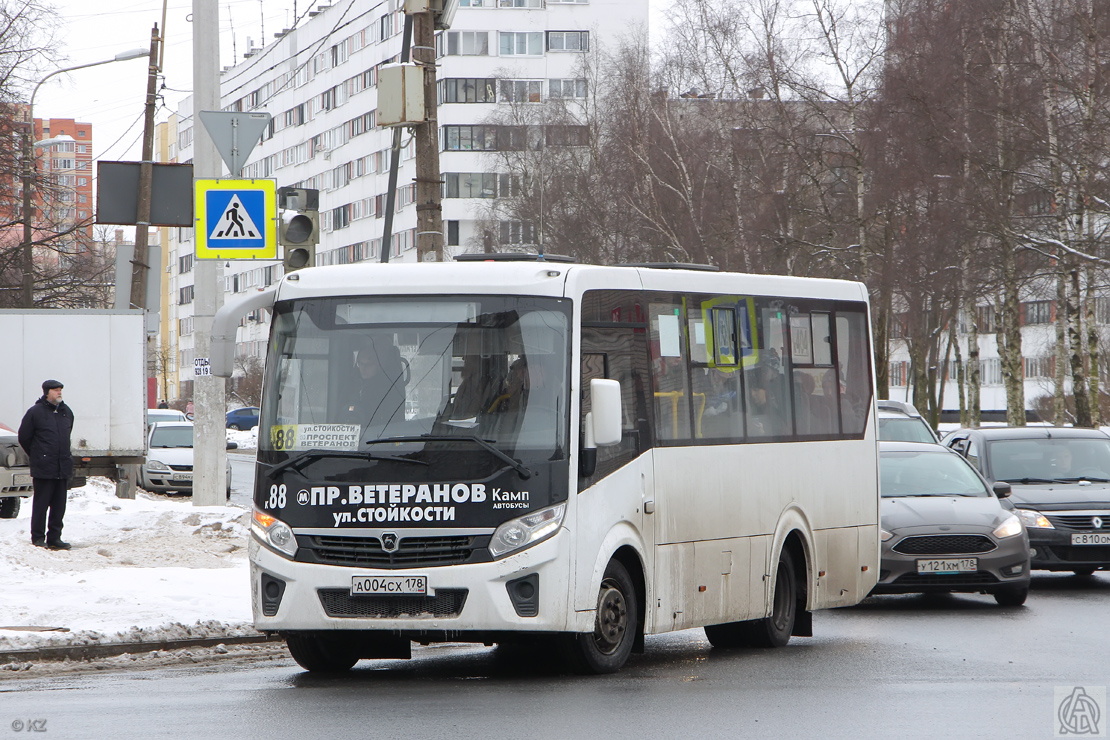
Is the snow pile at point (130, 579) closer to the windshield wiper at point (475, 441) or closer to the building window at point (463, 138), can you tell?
the windshield wiper at point (475, 441)

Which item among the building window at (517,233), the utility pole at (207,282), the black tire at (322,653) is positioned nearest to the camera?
the black tire at (322,653)

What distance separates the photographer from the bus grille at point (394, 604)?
987 cm

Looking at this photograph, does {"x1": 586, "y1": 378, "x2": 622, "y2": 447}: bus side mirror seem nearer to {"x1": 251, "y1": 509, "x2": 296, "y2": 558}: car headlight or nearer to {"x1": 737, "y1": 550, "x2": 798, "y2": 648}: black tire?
{"x1": 251, "y1": 509, "x2": 296, "y2": 558}: car headlight

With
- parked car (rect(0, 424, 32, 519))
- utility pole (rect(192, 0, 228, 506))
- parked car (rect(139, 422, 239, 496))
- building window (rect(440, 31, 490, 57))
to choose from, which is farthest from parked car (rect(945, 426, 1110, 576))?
building window (rect(440, 31, 490, 57))

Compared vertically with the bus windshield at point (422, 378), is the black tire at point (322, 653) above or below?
below

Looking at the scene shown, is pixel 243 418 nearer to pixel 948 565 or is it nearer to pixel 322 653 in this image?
pixel 948 565

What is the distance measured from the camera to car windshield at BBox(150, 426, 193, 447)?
3656 cm

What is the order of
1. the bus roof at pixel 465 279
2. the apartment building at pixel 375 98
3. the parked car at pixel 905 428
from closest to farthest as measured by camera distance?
1. the bus roof at pixel 465 279
2. the parked car at pixel 905 428
3. the apartment building at pixel 375 98

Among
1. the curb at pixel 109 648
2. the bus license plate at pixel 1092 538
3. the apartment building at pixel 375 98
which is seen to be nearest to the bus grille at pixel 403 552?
the curb at pixel 109 648

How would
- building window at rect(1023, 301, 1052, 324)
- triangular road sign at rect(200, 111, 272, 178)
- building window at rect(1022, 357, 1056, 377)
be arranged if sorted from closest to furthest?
triangular road sign at rect(200, 111, 272, 178) → building window at rect(1023, 301, 1052, 324) → building window at rect(1022, 357, 1056, 377)

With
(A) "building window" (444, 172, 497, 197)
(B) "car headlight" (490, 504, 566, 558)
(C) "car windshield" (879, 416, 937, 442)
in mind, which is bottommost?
(B) "car headlight" (490, 504, 566, 558)

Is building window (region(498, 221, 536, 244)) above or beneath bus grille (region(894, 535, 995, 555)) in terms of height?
above

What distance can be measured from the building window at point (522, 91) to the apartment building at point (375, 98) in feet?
0.31

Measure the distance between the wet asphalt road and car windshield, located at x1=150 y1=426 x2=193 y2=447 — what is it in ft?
80.7
